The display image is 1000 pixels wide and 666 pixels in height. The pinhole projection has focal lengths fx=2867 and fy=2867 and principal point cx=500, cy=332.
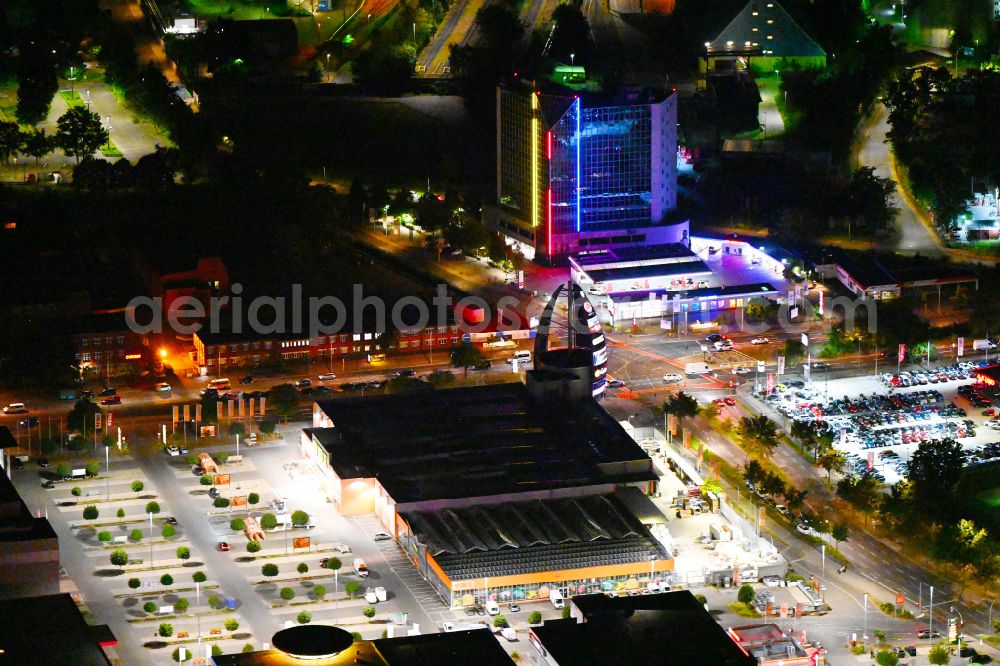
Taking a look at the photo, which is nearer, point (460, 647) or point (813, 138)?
point (460, 647)

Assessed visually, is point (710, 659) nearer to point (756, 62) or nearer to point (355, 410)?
point (355, 410)

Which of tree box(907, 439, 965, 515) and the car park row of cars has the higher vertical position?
the car park row of cars

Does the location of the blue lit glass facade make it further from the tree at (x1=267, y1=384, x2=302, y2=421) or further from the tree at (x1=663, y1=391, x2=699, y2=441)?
the tree at (x1=267, y1=384, x2=302, y2=421)

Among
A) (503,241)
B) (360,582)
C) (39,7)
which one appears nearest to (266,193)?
(503,241)

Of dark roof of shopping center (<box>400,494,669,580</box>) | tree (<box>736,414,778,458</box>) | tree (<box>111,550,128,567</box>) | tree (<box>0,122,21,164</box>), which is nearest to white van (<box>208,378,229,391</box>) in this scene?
dark roof of shopping center (<box>400,494,669,580</box>)

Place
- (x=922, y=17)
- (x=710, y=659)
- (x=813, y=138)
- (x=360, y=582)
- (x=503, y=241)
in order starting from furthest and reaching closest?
1. (x=922, y=17)
2. (x=813, y=138)
3. (x=503, y=241)
4. (x=360, y=582)
5. (x=710, y=659)

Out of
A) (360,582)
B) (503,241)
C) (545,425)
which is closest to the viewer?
(360,582)

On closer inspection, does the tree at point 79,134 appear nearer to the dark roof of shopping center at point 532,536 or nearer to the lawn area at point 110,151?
the lawn area at point 110,151
